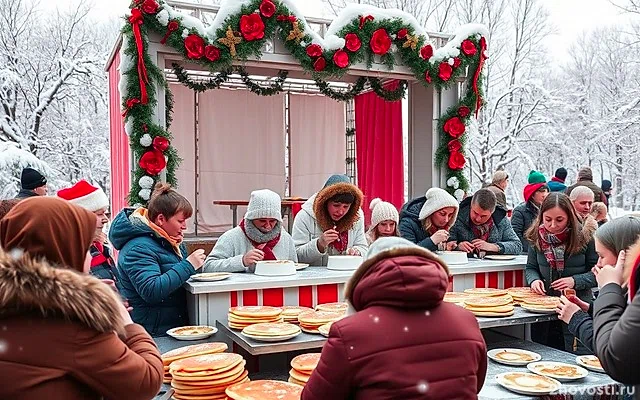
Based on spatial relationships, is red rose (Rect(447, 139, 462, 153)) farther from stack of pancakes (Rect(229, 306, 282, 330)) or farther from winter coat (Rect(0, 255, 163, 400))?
winter coat (Rect(0, 255, 163, 400))

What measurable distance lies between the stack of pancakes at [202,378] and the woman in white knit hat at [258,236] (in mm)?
1335

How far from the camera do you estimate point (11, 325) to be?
1.39 metres

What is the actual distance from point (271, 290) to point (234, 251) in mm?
683

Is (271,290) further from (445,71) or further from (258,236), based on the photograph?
(445,71)

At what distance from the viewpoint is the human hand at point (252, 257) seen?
343 cm

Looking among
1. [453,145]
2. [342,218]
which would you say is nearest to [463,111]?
[453,145]

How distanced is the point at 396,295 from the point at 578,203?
4.09 meters

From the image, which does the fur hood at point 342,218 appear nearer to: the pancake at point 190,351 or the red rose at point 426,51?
the pancake at point 190,351

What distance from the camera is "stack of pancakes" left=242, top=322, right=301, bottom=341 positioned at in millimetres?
2443

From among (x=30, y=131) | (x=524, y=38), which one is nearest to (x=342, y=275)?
(x=30, y=131)

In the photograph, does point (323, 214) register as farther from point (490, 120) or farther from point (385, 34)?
point (490, 120)

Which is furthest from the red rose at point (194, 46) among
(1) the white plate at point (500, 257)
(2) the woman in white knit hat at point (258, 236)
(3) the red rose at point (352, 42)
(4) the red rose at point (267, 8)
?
(1) the white plate at point (500, 257)

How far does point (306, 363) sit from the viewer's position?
236 centimetres

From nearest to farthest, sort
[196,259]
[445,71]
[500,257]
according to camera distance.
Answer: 1. [196,259]
2. [500,257]
3. [445,71]
